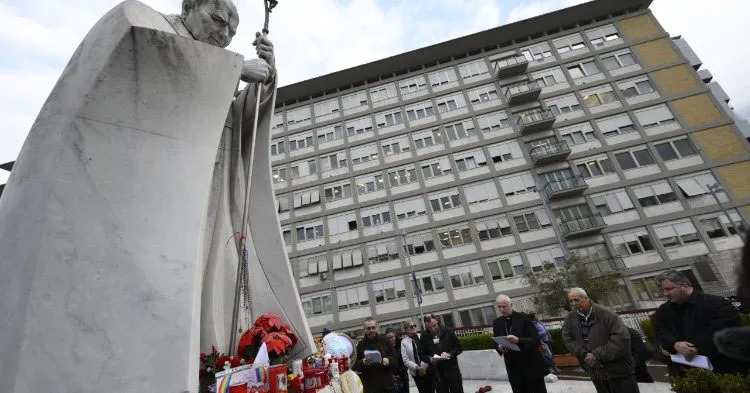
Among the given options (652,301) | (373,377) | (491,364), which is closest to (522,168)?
(652,301)

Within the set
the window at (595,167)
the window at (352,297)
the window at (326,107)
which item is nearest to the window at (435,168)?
the window at (595,167)

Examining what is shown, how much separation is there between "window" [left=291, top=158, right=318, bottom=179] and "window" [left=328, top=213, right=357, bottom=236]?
15.8 ft

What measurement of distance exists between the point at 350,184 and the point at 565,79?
65.6 ft

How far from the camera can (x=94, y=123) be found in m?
2.18

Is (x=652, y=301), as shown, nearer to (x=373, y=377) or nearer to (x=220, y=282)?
(x=373, y=377)

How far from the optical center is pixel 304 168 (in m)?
29.2

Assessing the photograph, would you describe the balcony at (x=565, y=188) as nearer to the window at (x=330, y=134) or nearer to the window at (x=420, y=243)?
the window at (x=420, y=243)

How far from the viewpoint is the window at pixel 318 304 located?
2439cm

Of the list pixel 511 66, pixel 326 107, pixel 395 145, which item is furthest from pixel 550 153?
pixel 326 107

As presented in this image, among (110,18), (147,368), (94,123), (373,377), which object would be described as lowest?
(373,377)

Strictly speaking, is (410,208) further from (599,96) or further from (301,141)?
(599,96)

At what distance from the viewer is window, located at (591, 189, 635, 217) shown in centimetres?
2325

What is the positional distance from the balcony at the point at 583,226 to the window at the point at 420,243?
9047 millimetres

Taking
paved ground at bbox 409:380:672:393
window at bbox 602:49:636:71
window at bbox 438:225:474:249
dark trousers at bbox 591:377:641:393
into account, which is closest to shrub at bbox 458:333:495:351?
paved ground at bbox 409:380:672:393
